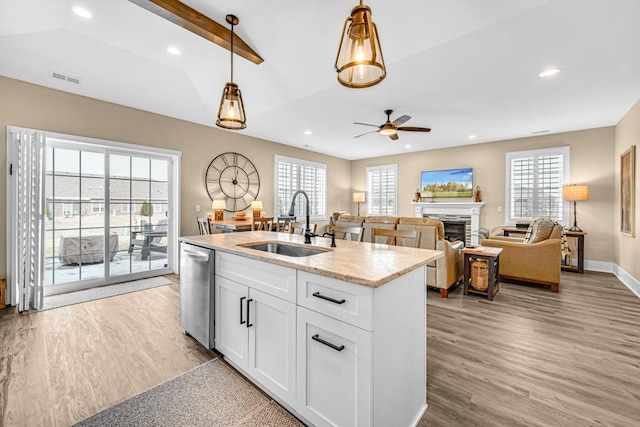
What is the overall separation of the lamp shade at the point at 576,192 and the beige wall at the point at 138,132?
588 cm

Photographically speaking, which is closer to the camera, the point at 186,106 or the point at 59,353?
the point at 59,353

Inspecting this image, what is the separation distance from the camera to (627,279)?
442 cm

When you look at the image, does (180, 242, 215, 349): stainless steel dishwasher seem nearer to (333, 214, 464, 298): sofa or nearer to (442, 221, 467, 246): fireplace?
(333, 214, 464, 298): sofa

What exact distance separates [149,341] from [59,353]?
69 centimetres

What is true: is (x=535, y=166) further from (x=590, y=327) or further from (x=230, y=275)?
(x=230, y=275)

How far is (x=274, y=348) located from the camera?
1.74 meters

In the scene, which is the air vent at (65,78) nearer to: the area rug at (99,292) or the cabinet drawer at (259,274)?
the area rug at (99,292)

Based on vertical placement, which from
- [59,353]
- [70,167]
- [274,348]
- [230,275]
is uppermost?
[70,167]

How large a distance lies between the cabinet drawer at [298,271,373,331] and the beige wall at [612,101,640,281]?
511cm

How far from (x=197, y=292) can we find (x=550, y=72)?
14.9 ft

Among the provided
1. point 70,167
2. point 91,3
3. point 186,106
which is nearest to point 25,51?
point 91,3

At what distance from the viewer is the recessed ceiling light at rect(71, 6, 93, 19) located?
280 cm

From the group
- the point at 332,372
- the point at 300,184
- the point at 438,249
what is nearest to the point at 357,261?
the point at 332,372

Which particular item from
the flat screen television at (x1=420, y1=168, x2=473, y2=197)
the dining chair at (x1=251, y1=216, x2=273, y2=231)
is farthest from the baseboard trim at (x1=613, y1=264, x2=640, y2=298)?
the dining chair at (x1=251, y1=216, x2=273, y2=231)
